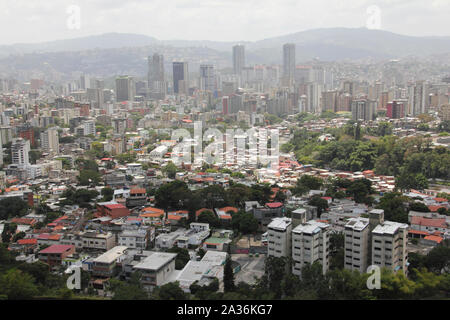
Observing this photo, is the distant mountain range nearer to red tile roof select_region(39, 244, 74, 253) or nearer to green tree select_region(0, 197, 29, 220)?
green tree select_region(0, 197, 29, 220)

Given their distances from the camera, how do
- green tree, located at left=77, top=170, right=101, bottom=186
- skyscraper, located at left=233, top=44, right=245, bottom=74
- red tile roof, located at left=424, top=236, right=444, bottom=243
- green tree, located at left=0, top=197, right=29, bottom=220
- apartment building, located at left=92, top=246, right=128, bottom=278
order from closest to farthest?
1. apartment building, located at left=92, top=246, right=128, bottom=278
2. red tile roof, located at left=424, top=236, right=444, bottom=243
3. green tree, located at left=0, top=197, right=29, bottom=220
4. green tree, located at left=77, top=170, right=101, bottom=186
5. skyscraper, located at left=233, top=44, right=245, bottom=74

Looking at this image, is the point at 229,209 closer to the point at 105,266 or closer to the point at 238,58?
the point at 105,266

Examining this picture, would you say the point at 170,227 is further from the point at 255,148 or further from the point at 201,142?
the point at 201,142

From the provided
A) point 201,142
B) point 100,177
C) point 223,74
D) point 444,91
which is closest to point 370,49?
point 223,74

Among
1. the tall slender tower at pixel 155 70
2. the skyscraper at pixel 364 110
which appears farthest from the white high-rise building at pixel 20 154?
the tall slender tower at pixel 155 70

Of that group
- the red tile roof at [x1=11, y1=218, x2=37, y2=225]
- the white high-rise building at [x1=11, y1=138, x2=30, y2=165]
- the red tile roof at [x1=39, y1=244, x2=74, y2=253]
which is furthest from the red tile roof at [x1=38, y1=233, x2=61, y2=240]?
the white high-rise building at [x1=11, y1=138, x2=30, y2=165]

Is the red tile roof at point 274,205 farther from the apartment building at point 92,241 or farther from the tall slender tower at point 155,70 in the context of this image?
the tall slender tower at point 155,70
